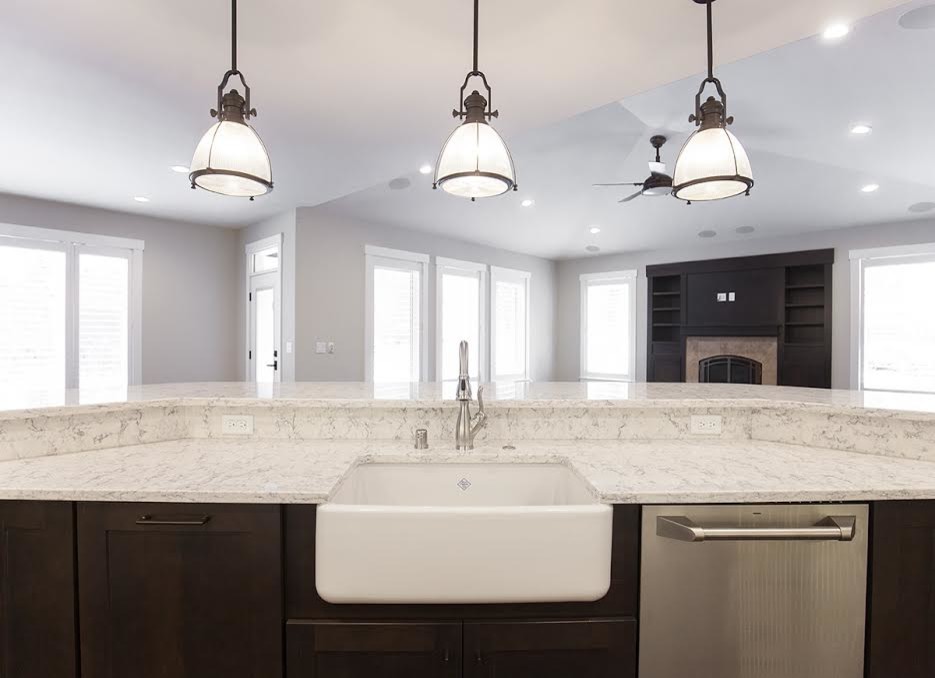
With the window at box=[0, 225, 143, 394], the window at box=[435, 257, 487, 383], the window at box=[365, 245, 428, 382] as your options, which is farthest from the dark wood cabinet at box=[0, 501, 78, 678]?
the window at box=[435, 257, 487, 383]

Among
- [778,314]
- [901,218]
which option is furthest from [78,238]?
[901,218]

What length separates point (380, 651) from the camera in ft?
3.86

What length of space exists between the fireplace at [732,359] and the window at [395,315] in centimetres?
391

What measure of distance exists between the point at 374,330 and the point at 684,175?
14.2 feet

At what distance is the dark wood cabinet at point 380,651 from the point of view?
46.3 inches

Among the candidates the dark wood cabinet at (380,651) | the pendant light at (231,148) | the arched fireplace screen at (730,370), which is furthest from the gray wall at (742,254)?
the dark wood cabinet at (380,651)

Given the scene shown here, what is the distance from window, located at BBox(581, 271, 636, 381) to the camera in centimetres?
763

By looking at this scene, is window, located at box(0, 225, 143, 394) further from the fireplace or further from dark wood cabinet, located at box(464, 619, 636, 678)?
the fireplace

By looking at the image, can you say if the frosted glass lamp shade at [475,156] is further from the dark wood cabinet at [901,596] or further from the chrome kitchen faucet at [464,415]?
the dark wood cabinet at [901,596]

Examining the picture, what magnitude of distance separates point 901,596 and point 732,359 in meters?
6.08

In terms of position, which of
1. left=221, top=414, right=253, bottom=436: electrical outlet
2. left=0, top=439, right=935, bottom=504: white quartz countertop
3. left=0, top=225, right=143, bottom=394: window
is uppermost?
left=0, top=225, right=143, bottom=394: window

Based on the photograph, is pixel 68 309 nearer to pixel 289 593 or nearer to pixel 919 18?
pixel 289 593

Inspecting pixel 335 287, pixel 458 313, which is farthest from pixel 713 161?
pixel 458 313

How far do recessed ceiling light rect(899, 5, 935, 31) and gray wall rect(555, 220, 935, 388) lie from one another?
392 cm
